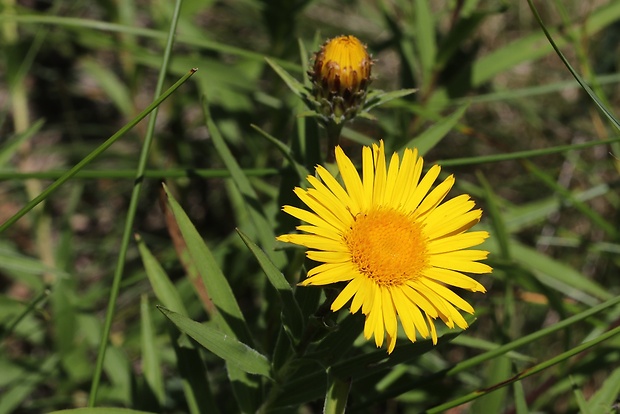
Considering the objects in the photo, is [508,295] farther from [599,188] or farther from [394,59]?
[394,59]

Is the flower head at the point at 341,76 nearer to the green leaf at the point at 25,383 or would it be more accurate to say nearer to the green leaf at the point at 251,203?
the green leaf at the point at 251,203

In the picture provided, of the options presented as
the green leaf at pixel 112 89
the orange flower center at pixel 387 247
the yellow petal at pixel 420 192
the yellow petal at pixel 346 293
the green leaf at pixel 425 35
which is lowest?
the yellow petal at pixel 346 293

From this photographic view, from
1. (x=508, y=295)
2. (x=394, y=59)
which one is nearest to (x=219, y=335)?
(x=508, y=295)

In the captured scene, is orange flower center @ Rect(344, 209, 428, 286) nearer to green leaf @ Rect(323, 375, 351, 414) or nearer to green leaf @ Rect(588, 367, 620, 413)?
green leaf @ Rect(323, 375, 351, 414)

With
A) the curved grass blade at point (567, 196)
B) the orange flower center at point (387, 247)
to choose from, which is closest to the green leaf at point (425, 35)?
the curved grass blade at point (567, 196)

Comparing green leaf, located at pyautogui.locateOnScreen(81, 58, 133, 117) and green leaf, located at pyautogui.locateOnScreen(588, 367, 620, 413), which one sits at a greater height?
green leaf, located at pyautogui.locateOnScreen(81, 58, 133, 117)

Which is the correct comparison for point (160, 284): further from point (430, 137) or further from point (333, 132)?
point (430, 137)

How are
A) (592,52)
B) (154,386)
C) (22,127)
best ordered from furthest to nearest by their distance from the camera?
(592,52) < (22,127) < (154,386)

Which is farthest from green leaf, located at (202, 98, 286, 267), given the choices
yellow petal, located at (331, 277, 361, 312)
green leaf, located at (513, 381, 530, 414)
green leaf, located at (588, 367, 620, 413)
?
green leaf, located at (588, 367, 620, 413)
